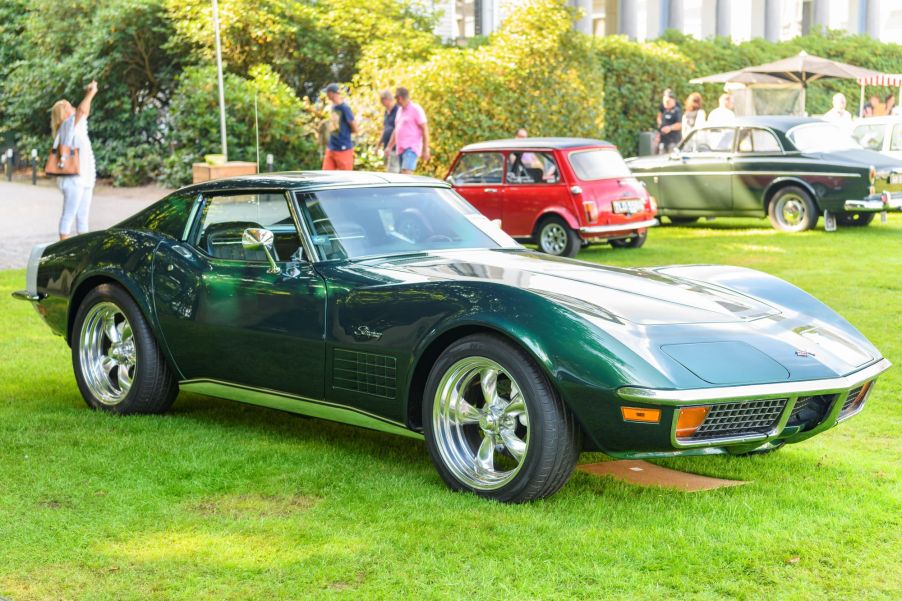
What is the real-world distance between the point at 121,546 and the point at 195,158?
20.0 meters

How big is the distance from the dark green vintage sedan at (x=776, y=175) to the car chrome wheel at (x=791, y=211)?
1 centimetres

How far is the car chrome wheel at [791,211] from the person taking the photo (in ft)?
57.8

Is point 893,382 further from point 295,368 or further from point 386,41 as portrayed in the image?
point 386,41

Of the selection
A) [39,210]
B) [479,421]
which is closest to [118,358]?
[479,421]

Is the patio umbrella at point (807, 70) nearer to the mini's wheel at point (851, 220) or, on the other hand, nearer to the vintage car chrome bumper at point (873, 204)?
the mini's wheel at point (851, 220)

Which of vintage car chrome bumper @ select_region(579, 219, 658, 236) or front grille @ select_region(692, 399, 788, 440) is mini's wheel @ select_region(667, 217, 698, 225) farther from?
front grille @ select_region(692, 399, 788, 440)

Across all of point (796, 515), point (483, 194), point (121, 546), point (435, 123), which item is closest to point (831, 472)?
point (796, 515)

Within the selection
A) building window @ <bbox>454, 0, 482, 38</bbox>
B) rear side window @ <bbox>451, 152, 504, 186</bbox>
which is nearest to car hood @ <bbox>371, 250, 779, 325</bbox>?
rear side window @ <bbox>451, 152, 504, 186</bbox>

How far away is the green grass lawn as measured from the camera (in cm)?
420

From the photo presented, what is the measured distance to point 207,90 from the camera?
23859 millimetres

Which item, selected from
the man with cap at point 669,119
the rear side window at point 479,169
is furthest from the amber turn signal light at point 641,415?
the man with cap at point 669,119

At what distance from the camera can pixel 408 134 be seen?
17.5 meters

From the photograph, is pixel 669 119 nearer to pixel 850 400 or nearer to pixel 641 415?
pixel 850 400

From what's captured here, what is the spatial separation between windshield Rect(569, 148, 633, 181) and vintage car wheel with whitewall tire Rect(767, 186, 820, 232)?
126 inches
